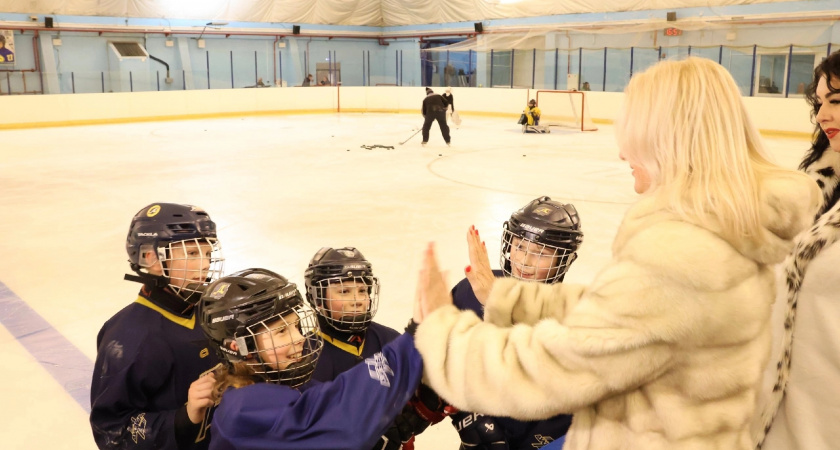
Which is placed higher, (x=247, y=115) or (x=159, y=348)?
(x=159, y=348)

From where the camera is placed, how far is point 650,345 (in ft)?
3.96

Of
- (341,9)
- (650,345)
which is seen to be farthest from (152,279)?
(341,9)

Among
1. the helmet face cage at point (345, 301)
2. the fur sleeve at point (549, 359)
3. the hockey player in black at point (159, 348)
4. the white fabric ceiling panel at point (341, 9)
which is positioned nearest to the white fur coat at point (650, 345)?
the fur sleeve at point (549, 359)

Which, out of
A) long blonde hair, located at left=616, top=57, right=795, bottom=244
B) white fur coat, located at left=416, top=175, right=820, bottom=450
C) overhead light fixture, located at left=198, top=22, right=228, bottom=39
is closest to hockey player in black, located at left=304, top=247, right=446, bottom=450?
white fur coat, located at left=416, top=175, right=820, bottom=450

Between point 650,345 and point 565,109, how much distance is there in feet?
64.6

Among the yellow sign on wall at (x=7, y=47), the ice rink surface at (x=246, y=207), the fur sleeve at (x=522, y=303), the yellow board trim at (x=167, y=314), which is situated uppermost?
the yellow sign on wall at (x=7, y=47)

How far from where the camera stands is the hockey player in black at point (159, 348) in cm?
204

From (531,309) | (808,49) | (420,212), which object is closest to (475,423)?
(531,309)

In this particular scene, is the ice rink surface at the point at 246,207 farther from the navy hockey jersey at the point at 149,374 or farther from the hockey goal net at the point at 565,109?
the hockey goal net at the point at 565,109

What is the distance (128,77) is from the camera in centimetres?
2398

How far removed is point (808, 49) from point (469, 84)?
1146 cm

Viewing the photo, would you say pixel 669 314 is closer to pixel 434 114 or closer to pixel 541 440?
pixel 541 440

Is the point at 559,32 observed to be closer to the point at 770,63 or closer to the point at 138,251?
the point at 770,63

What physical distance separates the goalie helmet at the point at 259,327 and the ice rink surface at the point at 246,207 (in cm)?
112
